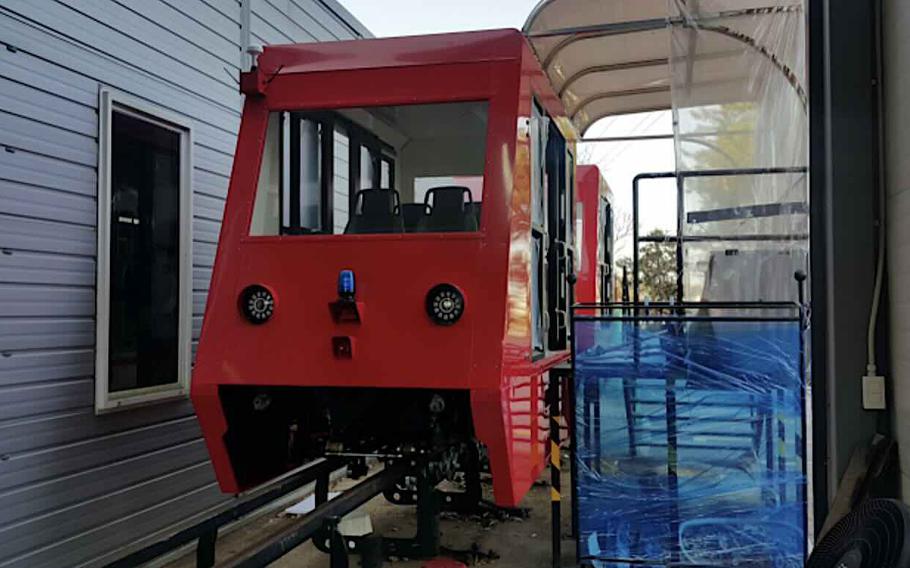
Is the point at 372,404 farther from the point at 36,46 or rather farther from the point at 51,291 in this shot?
the point at 36,46

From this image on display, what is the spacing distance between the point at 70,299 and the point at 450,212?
85.0 inches

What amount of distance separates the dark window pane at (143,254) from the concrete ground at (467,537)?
1.27 m

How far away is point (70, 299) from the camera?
4.23 metres

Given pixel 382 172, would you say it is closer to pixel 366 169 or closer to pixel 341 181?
pixel 366 169

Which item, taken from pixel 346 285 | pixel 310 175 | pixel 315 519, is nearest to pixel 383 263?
pixel 346 285

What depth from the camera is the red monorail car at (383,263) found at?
3.63 m

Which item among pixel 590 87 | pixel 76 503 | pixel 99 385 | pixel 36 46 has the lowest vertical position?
pixel 76 503

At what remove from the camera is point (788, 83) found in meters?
3.71

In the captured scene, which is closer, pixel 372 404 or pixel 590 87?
pixel 372 404

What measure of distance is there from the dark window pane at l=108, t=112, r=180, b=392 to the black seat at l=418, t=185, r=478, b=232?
1.92 m

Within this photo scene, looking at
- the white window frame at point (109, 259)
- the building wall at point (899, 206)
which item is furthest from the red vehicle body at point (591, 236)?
the building wall at point (899, 206)

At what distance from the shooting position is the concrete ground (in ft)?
15.9

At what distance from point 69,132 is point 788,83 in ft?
12.4

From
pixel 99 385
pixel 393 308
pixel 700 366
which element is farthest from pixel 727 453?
pixel 99 385
